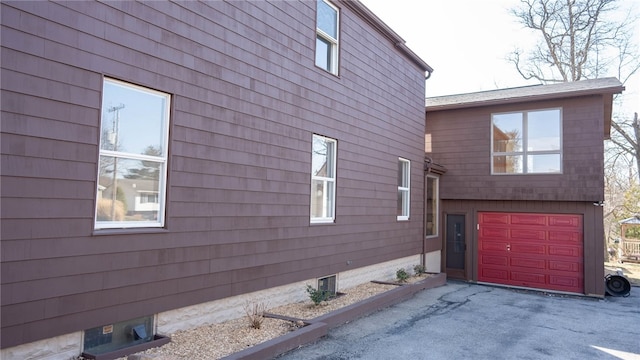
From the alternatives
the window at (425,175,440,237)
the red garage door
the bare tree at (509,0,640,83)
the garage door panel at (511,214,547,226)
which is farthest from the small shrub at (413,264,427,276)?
the bare tree at (509,0,640,83)

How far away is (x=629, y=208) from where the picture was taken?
20.7m

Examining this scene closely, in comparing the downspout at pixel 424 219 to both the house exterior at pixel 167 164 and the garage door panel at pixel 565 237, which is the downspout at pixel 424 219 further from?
the house exterior at pixel 167 164

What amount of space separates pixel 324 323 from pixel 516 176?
25.2 feet

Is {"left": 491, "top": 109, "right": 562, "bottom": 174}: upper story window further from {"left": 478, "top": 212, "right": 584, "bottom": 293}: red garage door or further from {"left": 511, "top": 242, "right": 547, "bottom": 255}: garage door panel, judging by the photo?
{"left": 511, "top": 242, "right": 547, "bottom": 255}: garage door panel

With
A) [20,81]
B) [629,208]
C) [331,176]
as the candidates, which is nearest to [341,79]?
[331,176]

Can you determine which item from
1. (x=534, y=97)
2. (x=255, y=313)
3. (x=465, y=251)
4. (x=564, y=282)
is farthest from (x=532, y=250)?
(x=255, y=313)

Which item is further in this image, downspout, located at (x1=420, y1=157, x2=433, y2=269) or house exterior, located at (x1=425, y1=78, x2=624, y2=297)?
downspout, located at (x1=420, y1=157, x2=433, y2=269)

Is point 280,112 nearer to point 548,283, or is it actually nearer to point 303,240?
Answer: point 303,240

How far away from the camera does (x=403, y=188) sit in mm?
10133

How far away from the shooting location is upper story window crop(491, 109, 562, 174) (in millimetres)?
10586

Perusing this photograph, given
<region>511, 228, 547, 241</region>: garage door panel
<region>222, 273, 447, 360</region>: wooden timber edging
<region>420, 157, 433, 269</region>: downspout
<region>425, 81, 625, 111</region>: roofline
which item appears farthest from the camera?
<region>420, 157, 433, 269</region>: downspout

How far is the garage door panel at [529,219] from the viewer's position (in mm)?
10797

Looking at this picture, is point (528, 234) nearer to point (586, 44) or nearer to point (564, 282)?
point (564, 282)

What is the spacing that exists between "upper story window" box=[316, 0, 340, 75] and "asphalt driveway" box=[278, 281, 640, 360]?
14.5 ft
